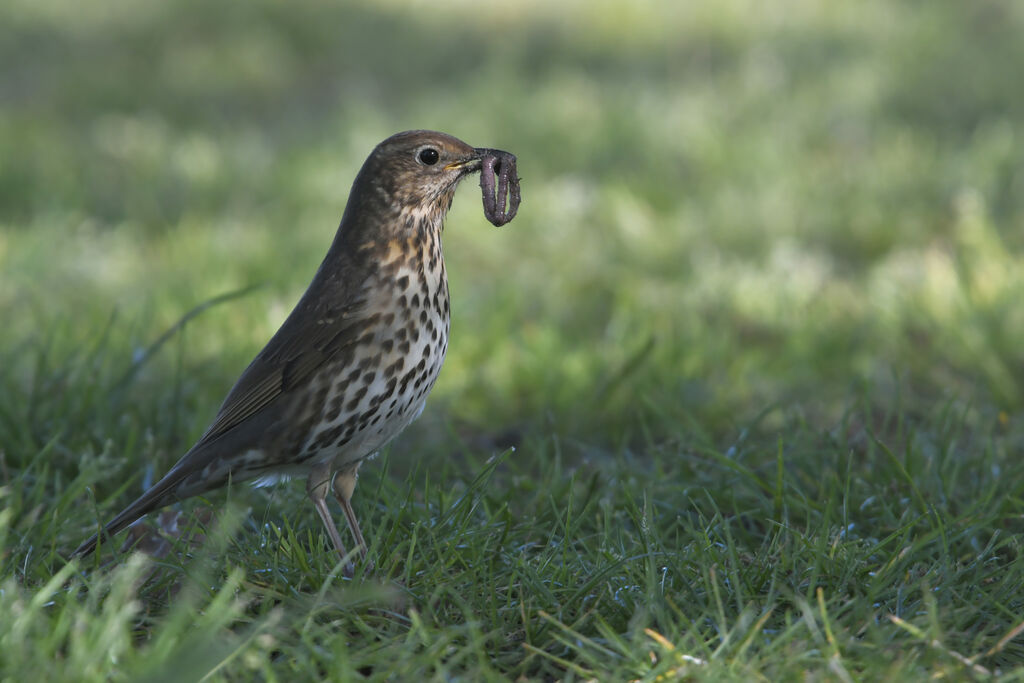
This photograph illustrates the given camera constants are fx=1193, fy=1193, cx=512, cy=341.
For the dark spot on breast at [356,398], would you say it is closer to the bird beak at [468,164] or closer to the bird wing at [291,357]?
the bird wing at [291,357]

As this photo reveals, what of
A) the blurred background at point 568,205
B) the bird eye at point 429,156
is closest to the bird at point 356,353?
the bird eye at point 429,156

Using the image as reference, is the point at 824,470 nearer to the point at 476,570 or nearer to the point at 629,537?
the point at 629,537

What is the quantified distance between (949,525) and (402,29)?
10.0 metres

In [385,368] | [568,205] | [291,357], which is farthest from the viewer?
[568,205]

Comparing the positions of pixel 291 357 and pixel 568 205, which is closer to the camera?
pixel 291 357

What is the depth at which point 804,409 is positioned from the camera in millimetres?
4789

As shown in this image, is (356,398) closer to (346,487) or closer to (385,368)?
(385,368)

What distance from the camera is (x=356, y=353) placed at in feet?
11.2

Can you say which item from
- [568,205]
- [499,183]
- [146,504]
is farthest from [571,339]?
[146,504]

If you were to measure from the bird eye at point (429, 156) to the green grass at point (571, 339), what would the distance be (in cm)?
99

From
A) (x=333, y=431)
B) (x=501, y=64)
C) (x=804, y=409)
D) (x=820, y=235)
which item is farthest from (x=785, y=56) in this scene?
(x=333, y=431)

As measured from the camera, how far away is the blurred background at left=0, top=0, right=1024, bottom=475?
15.8 ft

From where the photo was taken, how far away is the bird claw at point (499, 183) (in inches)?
142

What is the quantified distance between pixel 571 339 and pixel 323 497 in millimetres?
2294
